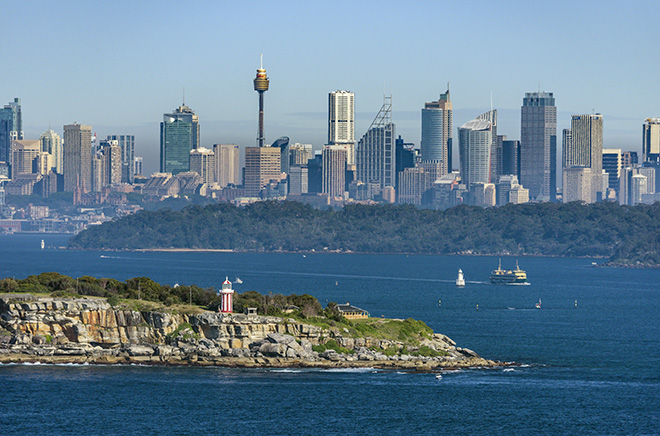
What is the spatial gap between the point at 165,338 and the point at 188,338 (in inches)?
67.4

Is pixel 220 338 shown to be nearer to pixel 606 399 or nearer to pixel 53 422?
pixel 53 422

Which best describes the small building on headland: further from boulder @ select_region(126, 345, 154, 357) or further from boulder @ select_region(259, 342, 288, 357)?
boulder @ select_region(126, 345, 154, 357)

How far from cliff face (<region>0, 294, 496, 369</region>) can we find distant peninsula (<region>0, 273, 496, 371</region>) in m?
0.07

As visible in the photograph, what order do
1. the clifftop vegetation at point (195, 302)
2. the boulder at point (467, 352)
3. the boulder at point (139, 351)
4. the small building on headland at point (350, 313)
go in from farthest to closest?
1. the small building on headland at point (350, 313)
2. the boulder at point (467, 352)
3. the clifftop vegetation at point (195, 302)
4. the boulder at point (139, 351)

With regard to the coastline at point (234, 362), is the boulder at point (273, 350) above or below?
above

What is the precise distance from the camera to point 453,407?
77.3m

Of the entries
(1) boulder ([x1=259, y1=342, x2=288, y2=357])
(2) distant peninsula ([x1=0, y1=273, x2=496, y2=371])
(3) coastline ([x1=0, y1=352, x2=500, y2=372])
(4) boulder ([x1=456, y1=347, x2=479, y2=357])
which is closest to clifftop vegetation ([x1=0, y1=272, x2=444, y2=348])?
(2) distant peninsula ([x1=0, y1=273, x2=496, y2=371])

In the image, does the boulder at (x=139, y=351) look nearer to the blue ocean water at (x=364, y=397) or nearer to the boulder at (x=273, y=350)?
the blue ocean water at (x=364, y=397)

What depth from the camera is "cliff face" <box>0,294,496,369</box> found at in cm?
8931

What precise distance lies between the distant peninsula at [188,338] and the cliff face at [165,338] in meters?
0.07

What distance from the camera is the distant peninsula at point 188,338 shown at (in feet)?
293

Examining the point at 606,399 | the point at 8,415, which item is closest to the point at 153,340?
the point at 8,415

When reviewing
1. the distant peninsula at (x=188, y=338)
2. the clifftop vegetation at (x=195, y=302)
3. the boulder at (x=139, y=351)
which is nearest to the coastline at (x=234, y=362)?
the distant peninsula at (x=188, y=338)

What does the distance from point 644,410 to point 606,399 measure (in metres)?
3.86
